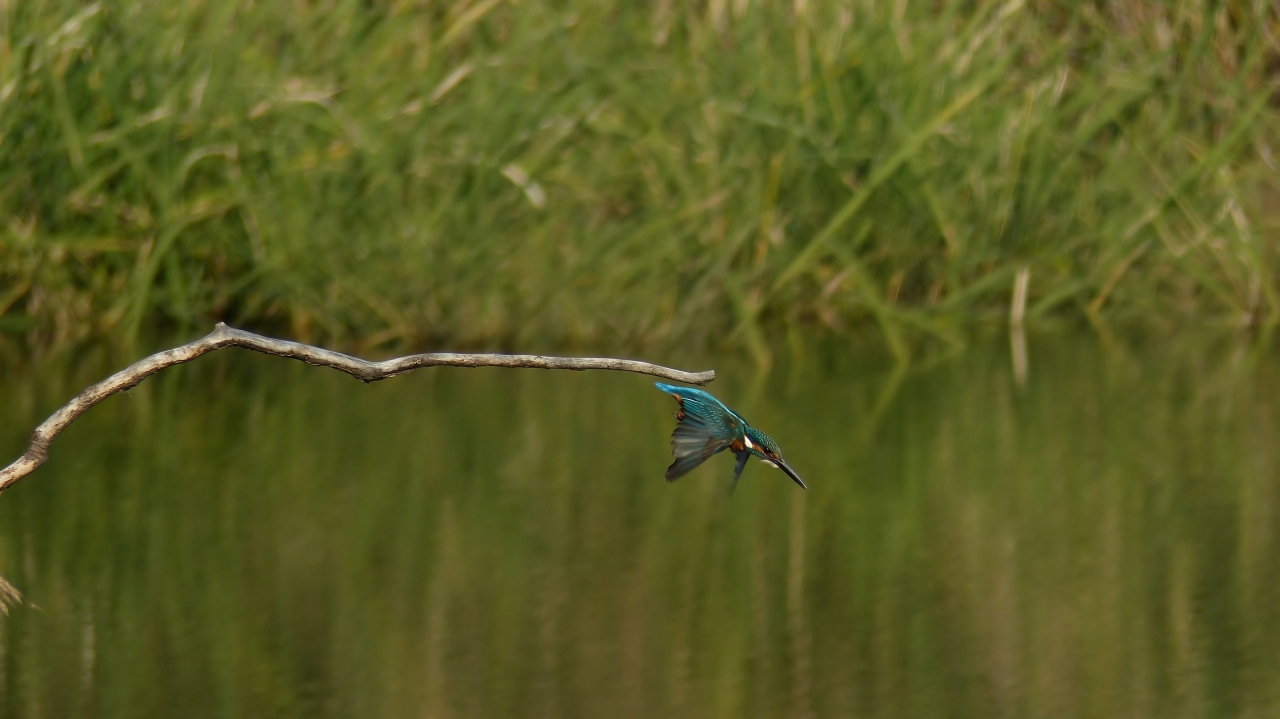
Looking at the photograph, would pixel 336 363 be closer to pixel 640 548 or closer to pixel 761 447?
pixel 761 447

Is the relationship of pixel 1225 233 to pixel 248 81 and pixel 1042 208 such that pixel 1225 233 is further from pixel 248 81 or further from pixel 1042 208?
pixel 248 81

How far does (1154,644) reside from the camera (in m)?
1.81

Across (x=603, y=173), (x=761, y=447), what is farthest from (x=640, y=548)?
(x=603, y=173)

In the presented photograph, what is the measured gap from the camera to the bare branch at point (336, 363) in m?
1.05

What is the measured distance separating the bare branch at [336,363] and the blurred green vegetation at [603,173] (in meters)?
1.94

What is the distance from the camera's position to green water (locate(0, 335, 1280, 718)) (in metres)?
1.70

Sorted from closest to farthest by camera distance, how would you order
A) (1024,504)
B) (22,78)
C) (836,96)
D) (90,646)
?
(90,646), (1024,504), (22,78), (836,96)

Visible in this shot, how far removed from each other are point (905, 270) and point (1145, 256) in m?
0.53

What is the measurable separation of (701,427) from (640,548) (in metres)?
1.02

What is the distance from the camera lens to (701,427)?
1.12 meters

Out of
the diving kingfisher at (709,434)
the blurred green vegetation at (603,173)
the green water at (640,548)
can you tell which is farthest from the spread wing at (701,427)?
the blurred green vegetation at (603,173)

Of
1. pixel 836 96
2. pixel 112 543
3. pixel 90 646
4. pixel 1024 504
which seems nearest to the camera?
pixel 90 646

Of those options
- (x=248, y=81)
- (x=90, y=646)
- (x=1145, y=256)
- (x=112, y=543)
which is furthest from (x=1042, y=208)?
(x=90, y=646)

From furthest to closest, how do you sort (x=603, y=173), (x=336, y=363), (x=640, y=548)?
(x=603, y=173) → (x=640, y=548) → (x=336, y=363)
